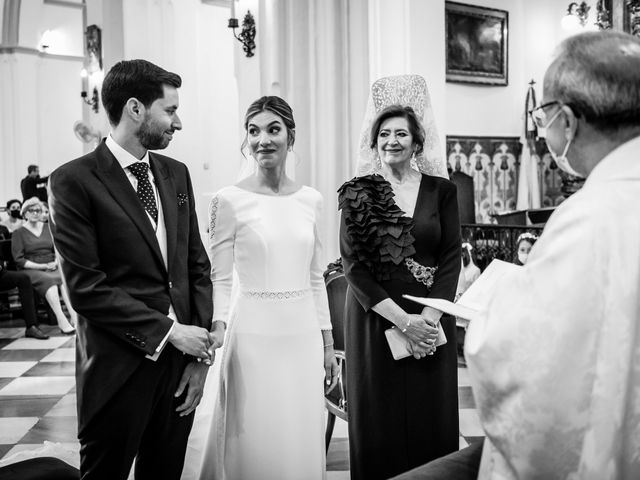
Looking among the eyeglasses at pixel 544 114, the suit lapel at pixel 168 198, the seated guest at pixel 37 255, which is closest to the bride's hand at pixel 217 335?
the suit lapel at pixel 168 198

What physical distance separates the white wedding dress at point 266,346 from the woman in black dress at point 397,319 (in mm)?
180

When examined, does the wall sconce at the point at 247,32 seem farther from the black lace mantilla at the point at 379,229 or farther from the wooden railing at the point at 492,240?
the black lace mantilla at the point at 379,229

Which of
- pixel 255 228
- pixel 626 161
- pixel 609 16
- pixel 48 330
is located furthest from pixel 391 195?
pixel 609 16

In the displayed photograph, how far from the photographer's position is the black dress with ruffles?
7.47ft

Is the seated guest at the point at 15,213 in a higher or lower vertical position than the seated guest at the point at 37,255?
higher

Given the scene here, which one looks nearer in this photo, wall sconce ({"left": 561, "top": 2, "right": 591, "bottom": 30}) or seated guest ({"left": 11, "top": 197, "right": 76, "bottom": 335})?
seated guest ({"left": 11, "top": 197, "right": 76, "bottom": 335})

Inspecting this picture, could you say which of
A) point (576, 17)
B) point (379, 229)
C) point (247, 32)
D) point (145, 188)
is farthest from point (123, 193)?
point (576, 17)

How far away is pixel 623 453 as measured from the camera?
109 cm

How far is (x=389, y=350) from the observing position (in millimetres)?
2307

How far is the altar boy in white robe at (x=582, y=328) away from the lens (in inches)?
41.4

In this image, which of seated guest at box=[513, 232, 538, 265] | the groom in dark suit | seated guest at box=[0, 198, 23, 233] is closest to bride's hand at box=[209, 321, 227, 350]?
the groom in dark suit

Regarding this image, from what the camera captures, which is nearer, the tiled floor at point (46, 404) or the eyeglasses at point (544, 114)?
the eyeglasses at point (544, 114)

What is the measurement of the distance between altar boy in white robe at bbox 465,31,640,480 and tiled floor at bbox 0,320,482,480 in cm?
195

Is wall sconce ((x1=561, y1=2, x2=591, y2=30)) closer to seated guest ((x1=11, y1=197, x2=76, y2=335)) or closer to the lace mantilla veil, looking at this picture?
the lace mantilla veil
